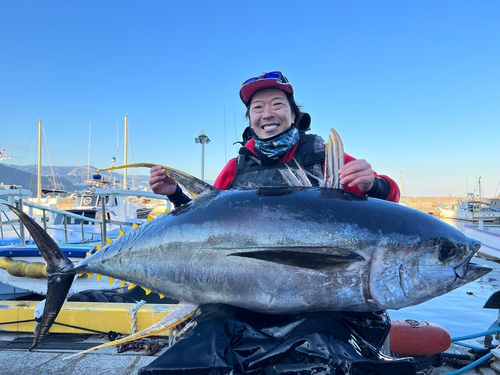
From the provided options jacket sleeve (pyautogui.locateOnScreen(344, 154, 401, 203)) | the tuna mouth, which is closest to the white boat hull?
jacket sleeve (pyautogui.locateOnScreen(344, 154, 401, 203))

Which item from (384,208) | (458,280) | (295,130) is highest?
(295,130)

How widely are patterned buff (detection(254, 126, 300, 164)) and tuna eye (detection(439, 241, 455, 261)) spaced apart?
110cm

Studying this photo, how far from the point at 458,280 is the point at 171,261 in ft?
4.13

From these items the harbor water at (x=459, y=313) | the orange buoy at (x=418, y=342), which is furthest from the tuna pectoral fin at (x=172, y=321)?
the harbor water at (x=459, y=313)

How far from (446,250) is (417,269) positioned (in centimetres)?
17

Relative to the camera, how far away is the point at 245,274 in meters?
1.38

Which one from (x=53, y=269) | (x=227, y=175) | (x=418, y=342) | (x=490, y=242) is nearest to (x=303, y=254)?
(x=227, y=175)

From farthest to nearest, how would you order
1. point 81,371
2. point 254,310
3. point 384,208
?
point 81,371
point 384,208
point 254,310

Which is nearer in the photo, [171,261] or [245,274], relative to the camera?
[245,274]

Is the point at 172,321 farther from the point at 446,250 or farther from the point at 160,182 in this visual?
the point at 446,250

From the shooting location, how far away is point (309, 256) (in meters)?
1.34

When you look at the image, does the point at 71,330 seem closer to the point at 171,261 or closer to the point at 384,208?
the point at 171,261

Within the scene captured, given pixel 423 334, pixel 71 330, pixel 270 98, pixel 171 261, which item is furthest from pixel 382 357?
pixel 71 330

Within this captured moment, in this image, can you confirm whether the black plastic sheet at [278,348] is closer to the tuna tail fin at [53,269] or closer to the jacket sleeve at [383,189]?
the jacket sleeve at [383,189]
